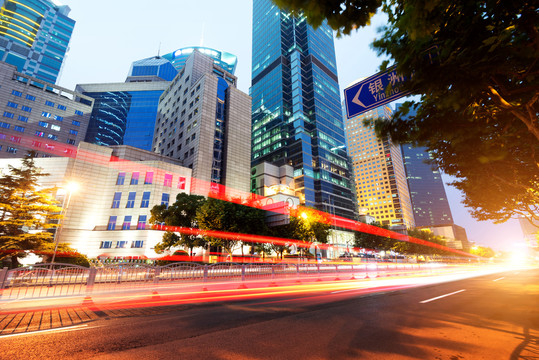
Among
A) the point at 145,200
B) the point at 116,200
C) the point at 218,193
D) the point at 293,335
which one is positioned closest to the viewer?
the point at 293,335

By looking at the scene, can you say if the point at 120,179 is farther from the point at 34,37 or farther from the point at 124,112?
the point at 34,37

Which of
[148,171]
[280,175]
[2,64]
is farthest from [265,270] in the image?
[2,64]

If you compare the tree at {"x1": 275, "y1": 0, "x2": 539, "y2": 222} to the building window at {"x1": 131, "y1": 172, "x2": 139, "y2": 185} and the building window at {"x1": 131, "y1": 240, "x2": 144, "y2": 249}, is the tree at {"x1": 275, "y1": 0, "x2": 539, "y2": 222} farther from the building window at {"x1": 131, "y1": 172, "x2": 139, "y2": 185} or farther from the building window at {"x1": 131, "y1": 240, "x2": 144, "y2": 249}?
the building window at {"x1": 131, "y1": 172, "x2": 139, "y2": 185}

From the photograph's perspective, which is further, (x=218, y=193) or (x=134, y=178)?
(x=218, y=193)

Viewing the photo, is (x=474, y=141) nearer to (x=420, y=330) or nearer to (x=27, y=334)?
(x=420, y=330)

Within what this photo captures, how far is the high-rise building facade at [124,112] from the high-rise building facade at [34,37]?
1409 cm

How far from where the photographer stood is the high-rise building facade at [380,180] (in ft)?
458

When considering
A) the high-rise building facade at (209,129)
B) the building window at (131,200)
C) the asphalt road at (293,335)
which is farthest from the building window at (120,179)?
the asphalt road at (293,335)

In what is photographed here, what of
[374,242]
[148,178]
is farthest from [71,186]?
[374,242]

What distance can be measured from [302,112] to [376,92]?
87519mm

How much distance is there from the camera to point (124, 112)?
11288cm

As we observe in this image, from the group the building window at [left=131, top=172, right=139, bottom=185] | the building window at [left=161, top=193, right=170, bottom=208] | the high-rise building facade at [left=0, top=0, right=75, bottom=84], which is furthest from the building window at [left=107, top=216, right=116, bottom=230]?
the high-rise building facade at [left=0, top=0, right=75, bottom=84]

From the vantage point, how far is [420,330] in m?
5.09

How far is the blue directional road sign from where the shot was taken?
4.93m
